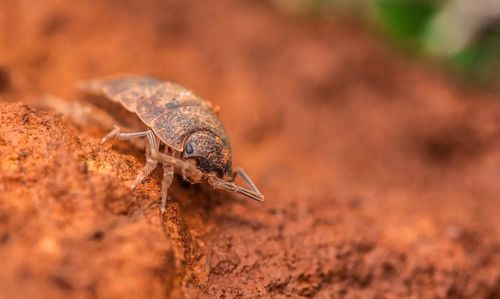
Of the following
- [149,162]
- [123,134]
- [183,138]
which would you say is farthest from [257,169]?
[149,162]

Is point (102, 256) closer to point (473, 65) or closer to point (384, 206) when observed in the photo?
point (384, 206)

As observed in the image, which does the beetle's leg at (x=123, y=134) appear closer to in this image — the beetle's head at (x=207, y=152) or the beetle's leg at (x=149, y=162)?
the beetle's leg at (x=149, y=162)

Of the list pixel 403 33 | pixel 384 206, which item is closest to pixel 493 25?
pixel 403 33

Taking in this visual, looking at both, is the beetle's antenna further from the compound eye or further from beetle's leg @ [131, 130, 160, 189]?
the compound eye

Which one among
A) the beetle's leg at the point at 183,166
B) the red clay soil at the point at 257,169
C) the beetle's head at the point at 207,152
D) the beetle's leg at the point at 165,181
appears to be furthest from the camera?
the beetle's head at the point at 207,152

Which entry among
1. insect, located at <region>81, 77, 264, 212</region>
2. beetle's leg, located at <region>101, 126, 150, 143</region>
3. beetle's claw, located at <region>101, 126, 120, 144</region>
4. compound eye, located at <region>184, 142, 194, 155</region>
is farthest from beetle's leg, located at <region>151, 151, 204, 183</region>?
beetle's claw, located at <region>101, 126, 120, 144</region>

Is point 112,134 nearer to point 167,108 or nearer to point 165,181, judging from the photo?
point 167,108

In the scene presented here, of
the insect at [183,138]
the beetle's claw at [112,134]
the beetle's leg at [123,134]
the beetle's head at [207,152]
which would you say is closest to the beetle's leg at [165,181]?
the insect at [183,138]
